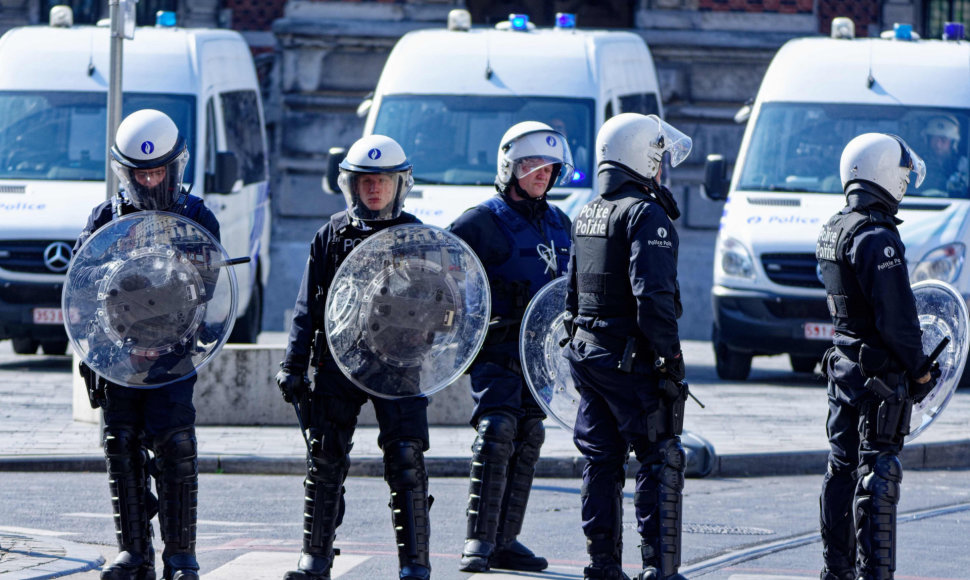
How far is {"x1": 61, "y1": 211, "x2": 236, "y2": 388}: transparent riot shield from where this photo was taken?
6.64 meters

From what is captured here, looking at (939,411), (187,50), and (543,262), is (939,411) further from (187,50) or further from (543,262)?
(187,50)

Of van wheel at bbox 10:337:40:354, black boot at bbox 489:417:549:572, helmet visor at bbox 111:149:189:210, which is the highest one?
helmet visor at bbox 111:149:189:210

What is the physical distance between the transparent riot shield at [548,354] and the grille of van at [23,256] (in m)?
6.94

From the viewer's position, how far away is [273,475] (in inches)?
394

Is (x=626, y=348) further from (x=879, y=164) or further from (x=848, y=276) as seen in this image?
(x=879, y=164)

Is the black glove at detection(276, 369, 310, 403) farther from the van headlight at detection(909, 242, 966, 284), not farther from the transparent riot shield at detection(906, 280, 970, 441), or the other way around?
the van headlight at detection(909, 242, 966, 284)

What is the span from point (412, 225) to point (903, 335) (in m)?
1.80

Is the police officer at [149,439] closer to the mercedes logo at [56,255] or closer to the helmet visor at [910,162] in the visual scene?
the helmet visor at [910,162]

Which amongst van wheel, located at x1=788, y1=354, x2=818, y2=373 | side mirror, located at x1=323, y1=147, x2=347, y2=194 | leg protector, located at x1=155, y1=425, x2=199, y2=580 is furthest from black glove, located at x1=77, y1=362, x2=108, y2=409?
van wheel, located at x1=788, y1=354, x2=818, y2=373

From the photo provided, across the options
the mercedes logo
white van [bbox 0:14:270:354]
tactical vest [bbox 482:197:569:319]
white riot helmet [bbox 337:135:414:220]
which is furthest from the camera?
white van [bbox 0:14:270:354]

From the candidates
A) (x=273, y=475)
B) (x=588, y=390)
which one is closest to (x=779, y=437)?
(x=273, y=475)

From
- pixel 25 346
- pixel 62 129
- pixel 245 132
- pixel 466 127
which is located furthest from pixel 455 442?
pixel 25 346

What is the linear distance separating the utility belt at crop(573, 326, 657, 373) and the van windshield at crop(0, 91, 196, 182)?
771 cm

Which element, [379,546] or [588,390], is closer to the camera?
[588,390]
